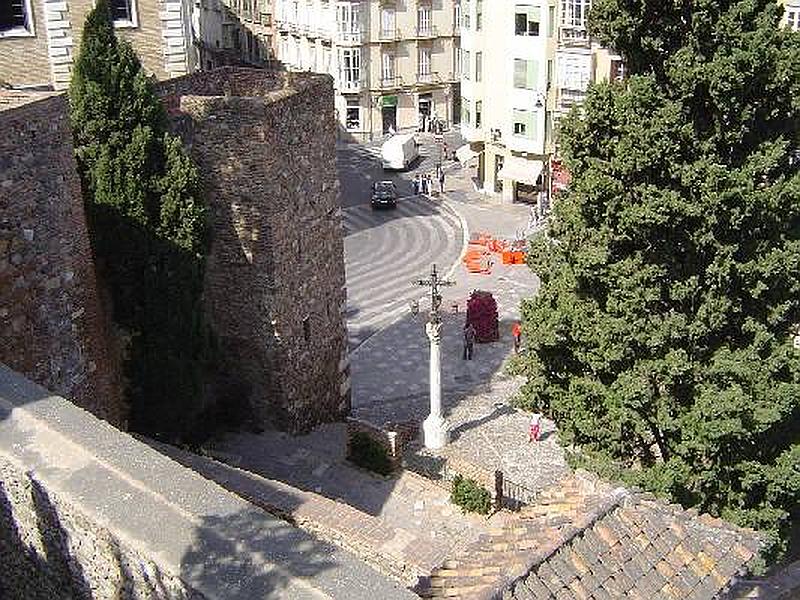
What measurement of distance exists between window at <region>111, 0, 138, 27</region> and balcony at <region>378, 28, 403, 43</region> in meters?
28.1

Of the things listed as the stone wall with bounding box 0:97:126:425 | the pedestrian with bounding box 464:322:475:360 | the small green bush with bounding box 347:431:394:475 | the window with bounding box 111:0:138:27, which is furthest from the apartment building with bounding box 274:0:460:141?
the stone wall with bounding box 0:97:126:425

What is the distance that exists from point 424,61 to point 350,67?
4.49 m

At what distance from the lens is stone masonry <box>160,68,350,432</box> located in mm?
19125

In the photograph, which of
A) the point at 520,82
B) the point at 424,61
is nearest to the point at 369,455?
the point at 520,82

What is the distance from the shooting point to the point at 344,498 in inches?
765

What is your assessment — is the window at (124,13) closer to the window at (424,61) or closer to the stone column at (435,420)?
the stone column at (435,420)

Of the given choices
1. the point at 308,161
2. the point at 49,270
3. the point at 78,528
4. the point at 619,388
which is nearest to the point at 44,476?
the point at 78,528

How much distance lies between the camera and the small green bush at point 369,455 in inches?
798

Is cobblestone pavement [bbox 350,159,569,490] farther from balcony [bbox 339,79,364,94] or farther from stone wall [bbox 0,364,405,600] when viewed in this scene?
balcony [bbox 339,79,364,94]

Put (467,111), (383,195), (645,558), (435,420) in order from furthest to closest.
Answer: (467,111) → (383,195) → (435,420) → (645,558)

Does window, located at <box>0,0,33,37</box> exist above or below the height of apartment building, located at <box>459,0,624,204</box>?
above

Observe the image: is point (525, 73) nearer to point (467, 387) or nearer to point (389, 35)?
point (389, 35)

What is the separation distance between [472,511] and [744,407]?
6500 mm

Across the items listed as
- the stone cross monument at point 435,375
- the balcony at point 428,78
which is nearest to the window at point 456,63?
the balcony at point 428,78
